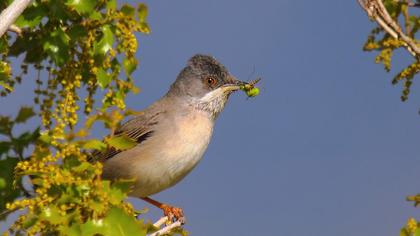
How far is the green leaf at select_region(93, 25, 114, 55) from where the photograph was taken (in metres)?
5.82

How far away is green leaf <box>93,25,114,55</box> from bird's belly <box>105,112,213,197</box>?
2.26 metres

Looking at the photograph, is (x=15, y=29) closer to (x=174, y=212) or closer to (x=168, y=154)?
(x=168, y=154)

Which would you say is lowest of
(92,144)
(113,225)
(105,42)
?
(113,225)

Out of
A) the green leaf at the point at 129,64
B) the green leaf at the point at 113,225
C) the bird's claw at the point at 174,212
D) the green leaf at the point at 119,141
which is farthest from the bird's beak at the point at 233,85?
the green leaf at the point at 113,225

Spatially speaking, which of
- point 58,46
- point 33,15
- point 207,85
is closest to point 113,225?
point 58,46

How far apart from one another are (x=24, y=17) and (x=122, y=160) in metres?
2.40

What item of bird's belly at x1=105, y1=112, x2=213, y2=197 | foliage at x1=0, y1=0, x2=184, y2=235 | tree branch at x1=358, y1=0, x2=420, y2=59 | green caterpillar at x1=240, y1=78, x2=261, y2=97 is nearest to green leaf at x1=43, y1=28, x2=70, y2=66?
foliage at x1=0, y1=0, x2=184, y2=235

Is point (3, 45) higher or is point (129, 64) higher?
point (3, 45)

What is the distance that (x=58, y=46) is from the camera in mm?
5926

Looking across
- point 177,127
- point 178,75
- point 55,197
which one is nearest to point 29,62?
point 55,197

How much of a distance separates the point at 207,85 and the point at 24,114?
A: 3021mm

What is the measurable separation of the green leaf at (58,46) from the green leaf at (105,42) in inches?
11.2

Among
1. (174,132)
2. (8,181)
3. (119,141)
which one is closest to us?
(119,141)

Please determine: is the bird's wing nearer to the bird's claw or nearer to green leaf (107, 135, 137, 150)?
the bird's claw
